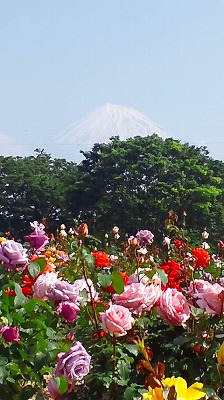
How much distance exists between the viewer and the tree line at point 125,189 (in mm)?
28125

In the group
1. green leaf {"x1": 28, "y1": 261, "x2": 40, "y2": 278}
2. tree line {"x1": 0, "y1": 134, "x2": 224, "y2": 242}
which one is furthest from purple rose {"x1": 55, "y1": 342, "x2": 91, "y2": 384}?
tree line {"x1": 0, "y1": 134, "x2": 224, "y2": 242}

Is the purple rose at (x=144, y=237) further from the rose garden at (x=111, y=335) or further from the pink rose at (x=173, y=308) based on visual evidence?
the pink rose at (x=173, y=308)

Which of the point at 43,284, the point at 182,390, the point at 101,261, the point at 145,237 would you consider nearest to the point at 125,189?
the point at 145,237

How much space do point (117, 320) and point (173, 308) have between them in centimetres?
25

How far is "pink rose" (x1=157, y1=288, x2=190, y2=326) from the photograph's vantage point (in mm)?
2070

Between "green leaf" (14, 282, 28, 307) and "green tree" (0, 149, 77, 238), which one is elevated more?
"green tree" (0, 149, 77, 238)

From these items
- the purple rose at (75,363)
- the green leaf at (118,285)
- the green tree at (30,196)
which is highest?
the green tree at (30,196)

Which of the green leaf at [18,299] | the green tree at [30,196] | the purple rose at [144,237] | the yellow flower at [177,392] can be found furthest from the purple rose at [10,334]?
the green tree at [30,196]

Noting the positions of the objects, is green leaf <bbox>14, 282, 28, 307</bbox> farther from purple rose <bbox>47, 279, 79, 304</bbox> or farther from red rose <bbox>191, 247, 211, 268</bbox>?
red rose <bbox>191, 247, 211, 268</bbox>

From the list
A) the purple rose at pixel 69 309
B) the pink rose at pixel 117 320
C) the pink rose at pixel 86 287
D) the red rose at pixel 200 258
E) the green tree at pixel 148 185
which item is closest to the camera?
the pink rose at pixel 117 320

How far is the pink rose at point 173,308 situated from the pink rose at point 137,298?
3cm

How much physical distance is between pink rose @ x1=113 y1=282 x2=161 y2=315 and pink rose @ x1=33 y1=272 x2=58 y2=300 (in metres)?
0.33

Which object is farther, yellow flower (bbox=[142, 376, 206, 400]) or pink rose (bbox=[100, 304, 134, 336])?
pink rose (bbox=[100, 304, 134, 336])

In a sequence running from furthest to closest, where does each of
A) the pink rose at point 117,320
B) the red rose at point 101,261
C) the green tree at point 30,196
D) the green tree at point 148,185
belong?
the green tree at point 30,196 → the green tree at point 148,185 → the red rose at point 101,261 → the pink rose at point 117,320
